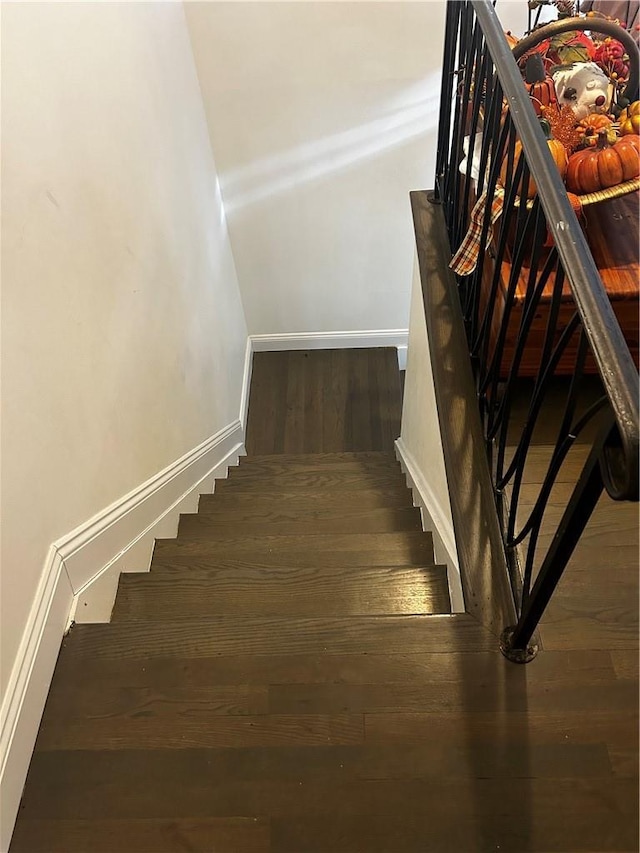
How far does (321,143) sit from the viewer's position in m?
3.40

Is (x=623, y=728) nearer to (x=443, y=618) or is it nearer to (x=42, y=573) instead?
(x=443, y=618)

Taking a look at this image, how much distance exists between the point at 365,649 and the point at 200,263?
218cm

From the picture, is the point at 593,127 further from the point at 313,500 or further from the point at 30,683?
the point at 30,683

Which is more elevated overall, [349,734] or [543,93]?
[543,93]

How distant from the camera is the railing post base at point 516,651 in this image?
130cm

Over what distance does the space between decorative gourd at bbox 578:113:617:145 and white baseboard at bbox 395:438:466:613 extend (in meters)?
1.13

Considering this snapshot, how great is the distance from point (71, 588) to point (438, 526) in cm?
116

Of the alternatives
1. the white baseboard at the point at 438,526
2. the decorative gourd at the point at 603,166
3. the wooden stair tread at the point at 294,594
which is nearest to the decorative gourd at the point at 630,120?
the decorative gourd at the point at 603,166

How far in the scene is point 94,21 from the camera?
1729 mm

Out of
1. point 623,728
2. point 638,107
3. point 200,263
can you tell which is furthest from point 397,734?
point 200,263

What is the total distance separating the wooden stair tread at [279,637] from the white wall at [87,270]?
21 cm

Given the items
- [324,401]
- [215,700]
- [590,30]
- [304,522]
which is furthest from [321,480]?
[590,30]

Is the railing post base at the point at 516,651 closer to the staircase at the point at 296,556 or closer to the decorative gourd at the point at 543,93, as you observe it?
the staircase at the point at 296,556

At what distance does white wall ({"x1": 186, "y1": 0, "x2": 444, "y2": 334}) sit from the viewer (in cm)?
296
